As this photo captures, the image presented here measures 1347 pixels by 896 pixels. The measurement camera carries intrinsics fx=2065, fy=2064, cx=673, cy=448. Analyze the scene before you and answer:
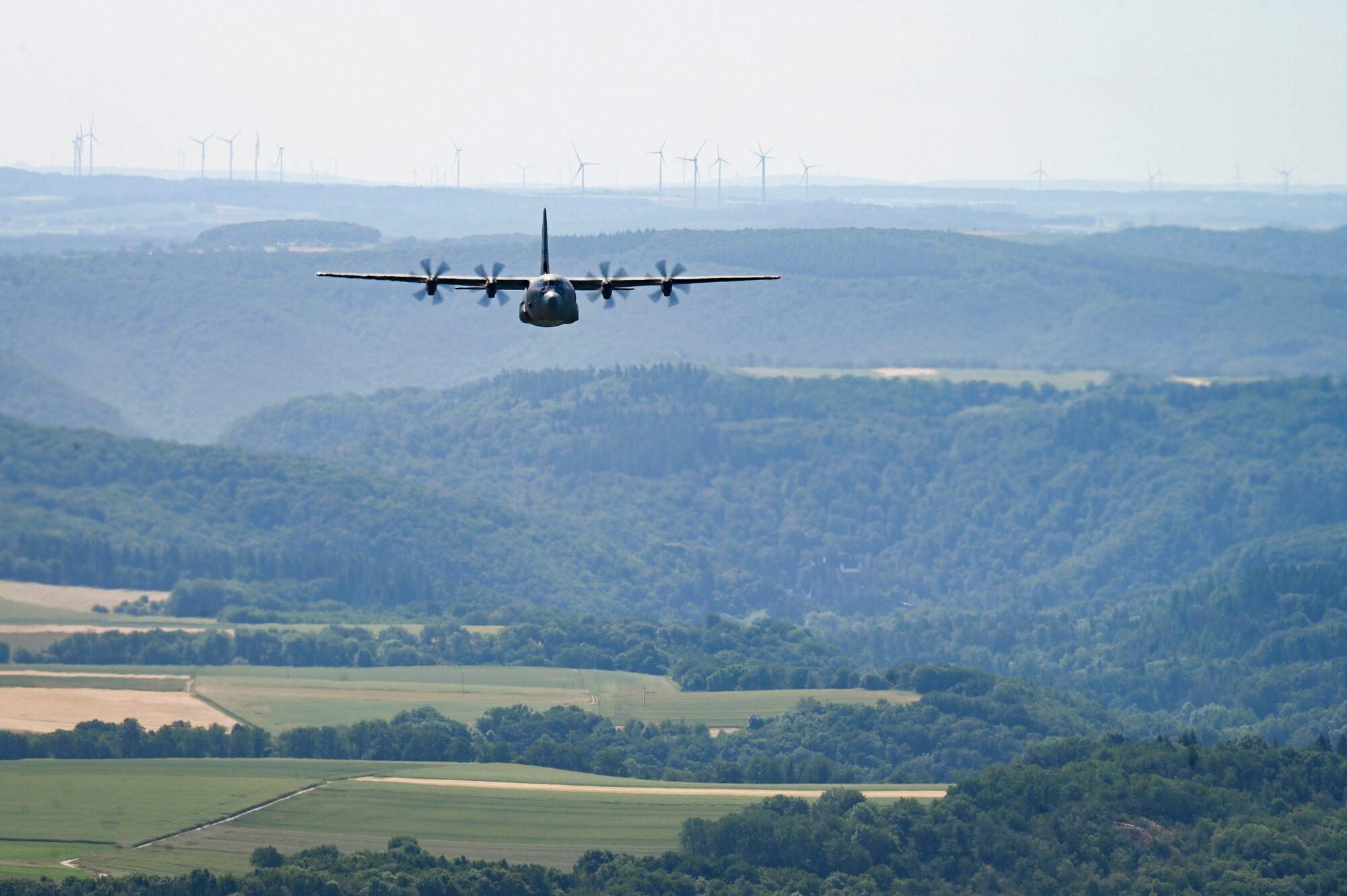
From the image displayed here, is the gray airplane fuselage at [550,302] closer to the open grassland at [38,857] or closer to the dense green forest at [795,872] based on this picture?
the dense green forest at [795,872]

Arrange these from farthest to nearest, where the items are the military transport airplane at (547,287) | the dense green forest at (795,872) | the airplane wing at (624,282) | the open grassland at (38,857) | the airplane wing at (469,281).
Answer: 1. the open grassland at (38,857)
2. the dense green forest at (795,872)
3. the airplane wing at (469,281)
4. the military transport airplane at (547,287)
5. the airplane wing at (624,282)

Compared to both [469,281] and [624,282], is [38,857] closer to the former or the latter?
[469,281]

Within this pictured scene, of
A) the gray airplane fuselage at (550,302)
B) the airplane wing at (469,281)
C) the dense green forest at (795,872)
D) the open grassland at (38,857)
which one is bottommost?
the dense green forest at (795,872)

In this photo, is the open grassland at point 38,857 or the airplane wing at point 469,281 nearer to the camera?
the airplane wing at point 469,281

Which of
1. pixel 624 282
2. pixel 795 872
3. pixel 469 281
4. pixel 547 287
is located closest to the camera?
pixel 624 282

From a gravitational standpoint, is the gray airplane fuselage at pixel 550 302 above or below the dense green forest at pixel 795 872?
above

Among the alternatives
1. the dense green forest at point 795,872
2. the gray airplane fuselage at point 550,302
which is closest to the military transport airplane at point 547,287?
the gray airplane fuselage at point 550,302

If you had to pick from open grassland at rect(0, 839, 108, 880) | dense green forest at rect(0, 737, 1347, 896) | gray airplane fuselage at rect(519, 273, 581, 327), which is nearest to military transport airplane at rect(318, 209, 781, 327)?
gray airplane fuselage at rect(519, 273, 581, 327)

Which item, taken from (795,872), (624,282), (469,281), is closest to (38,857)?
(795,872)

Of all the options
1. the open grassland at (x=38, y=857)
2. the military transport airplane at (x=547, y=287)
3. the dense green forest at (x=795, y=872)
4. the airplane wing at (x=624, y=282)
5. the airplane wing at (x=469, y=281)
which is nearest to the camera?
the airplane wing at (x=624, y=282)

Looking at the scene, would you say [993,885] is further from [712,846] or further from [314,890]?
[314,890]
